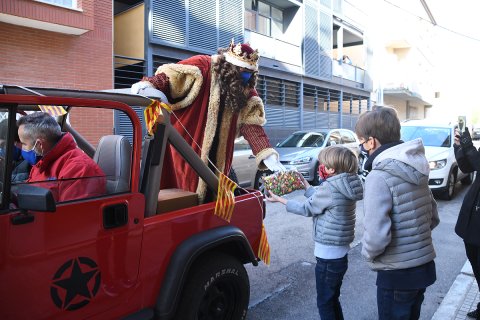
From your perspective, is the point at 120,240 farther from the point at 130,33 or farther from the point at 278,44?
the point at 278,44

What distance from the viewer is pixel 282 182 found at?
297cm

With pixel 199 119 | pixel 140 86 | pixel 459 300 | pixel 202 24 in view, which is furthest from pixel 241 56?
pixel 202 24

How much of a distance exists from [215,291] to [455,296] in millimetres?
2386

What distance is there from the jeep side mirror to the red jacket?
26 cm

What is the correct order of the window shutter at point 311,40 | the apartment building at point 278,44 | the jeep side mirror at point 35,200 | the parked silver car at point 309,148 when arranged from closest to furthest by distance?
1. the jeep side mirror at point 35,200
2. the parked silver car at point 309,148
3. the apartment building at point 278,44
4. the window shutter at point 311,40

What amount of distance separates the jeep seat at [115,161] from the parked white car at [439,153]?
7.06 meters

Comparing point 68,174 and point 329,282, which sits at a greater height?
point 68,174

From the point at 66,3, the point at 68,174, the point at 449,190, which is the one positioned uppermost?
the point at 66,3

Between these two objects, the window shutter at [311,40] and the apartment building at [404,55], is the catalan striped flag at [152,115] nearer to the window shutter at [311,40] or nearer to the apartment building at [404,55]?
the window shutter at [311,40]

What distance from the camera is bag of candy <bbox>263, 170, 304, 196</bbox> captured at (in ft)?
9.68

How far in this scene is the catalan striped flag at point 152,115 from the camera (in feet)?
7.34

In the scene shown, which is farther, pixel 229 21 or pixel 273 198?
pixel 229 21

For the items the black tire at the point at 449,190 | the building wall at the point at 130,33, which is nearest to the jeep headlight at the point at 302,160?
the black tire at the point at 449,190

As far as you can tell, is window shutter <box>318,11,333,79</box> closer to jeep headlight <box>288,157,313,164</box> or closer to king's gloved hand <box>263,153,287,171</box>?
jeep headlight <box>288,157,313,164</box>
